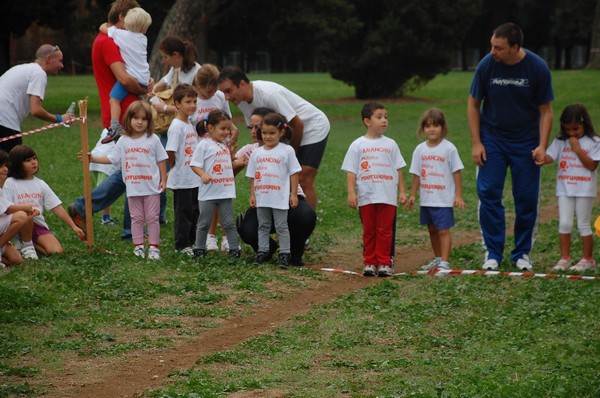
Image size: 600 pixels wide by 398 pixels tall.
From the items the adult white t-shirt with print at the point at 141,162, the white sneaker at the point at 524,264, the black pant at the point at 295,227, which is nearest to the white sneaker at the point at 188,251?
the black pant at the point at 295,227

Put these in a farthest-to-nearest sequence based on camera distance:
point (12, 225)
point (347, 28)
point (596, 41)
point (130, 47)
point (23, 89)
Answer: point (596, 41) → point (347, 28) → point (130, 47) → point (23, 89) → point (12, 225)

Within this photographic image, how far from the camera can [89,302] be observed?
906cm

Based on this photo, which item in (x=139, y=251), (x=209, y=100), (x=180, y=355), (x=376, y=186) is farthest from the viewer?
(x=209, y=100)

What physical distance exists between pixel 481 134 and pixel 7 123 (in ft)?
16.2

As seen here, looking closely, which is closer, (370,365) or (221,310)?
(370,365)

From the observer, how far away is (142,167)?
35.7 feet

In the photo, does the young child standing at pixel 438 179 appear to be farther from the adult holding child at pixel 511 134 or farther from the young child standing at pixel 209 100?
the young child standing at pixel 209 100

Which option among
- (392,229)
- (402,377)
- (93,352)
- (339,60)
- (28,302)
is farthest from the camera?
(339,60)

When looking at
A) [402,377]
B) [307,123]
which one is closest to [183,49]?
[307,123]

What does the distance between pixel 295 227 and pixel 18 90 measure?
3.38 m

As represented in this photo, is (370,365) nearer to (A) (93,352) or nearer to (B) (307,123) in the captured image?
(A) (93,352)

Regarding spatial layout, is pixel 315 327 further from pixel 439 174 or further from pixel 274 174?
pixel 439 174

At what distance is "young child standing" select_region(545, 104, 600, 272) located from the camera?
1088cm

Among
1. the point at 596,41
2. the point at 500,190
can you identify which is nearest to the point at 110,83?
the point at 500,190
